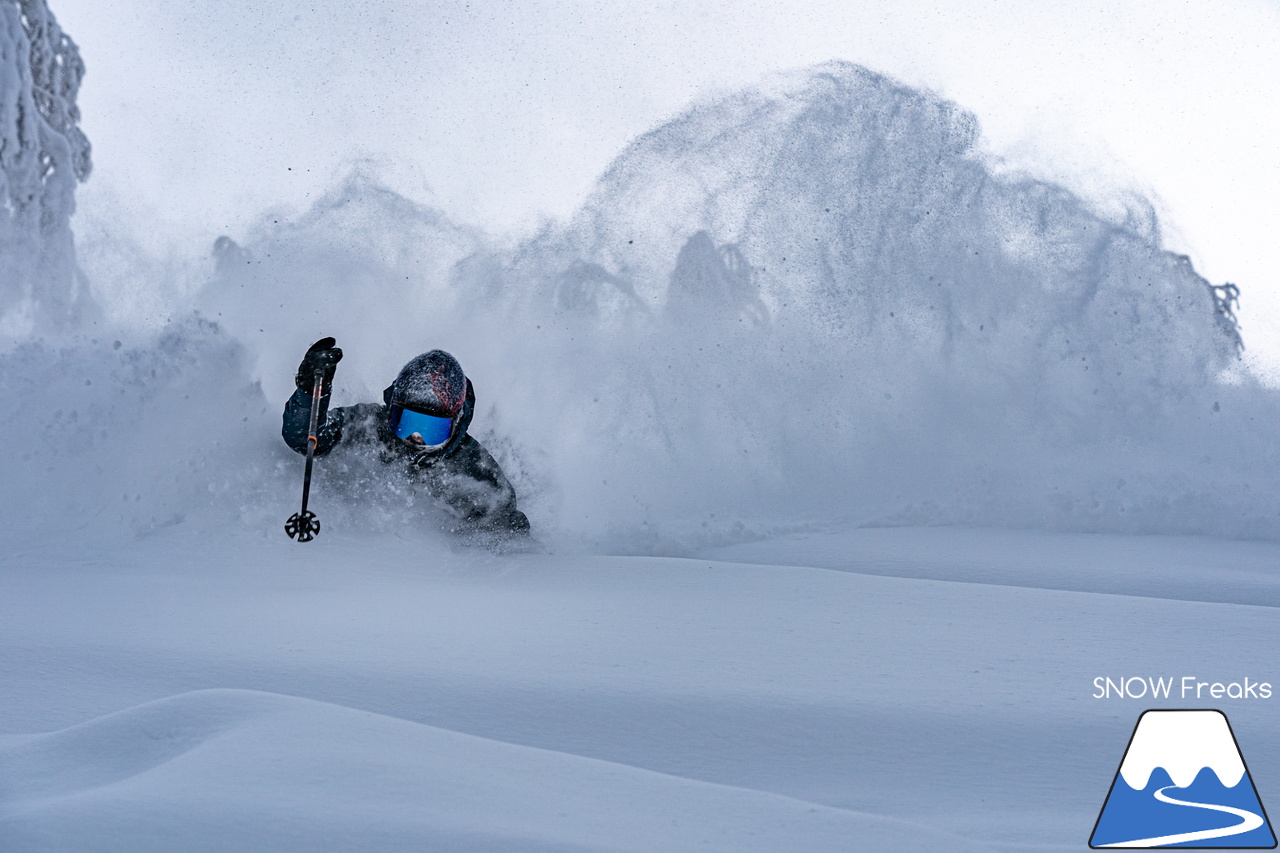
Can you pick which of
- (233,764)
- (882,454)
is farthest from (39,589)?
(882,454)

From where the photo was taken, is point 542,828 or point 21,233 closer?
point 542,828

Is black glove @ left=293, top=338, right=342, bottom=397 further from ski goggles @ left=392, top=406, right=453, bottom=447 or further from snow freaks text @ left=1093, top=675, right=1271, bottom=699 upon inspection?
snow freaks text @ left=1093, top=675, right=1271, bottom=699

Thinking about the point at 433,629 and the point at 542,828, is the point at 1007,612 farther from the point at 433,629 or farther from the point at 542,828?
the point at 542,828

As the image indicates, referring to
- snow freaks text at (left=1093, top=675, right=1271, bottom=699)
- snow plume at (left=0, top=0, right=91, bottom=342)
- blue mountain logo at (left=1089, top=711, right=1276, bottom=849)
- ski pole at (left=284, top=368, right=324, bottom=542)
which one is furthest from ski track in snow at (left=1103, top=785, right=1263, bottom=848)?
snow plume at (left=0, top=0, right=91, bottom=342)

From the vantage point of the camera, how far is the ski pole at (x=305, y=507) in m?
4.69

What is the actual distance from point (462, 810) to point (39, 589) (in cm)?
345

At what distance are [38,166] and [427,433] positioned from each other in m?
18.9

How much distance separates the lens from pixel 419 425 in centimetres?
532

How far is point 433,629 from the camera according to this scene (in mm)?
3768

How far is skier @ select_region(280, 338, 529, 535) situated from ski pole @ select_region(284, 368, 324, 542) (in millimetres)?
49

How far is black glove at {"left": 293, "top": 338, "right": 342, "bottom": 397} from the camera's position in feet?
16.4

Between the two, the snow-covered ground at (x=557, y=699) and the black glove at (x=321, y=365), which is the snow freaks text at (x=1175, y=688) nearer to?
the snow-covered ground at (x=557, y=699)

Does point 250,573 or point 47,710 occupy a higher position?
point 250,573

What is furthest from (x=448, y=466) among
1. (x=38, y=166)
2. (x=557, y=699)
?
(x=38, y=166)
